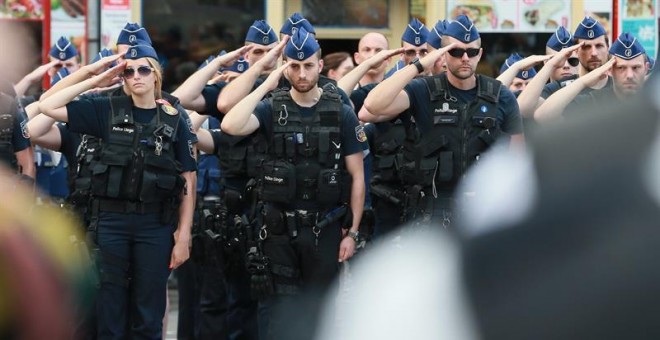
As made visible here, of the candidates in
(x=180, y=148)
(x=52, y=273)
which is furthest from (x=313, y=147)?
(x=52, y=273)

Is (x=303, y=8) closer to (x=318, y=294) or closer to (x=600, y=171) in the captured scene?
(x=318, y=294)

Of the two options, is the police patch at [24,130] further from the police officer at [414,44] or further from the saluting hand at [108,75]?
the police officer at [414,44]

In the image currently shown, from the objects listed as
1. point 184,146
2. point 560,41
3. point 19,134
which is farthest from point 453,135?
point 19,134

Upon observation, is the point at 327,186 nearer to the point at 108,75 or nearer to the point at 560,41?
the point at 108,75

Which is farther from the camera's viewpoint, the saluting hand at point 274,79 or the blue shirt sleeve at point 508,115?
the saluting hand at point 274,79

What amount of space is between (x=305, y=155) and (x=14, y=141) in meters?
2.21

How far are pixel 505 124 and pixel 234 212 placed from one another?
76.2 inches

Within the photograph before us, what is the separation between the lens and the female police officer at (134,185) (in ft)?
24.3

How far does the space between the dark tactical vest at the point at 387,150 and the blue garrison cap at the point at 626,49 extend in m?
1.51

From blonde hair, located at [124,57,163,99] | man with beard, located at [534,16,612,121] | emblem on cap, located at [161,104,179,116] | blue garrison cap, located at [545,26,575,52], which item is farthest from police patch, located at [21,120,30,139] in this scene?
blue garrison cap, located at [545,26,575,52]

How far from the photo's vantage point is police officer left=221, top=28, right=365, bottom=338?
7621 millimetres

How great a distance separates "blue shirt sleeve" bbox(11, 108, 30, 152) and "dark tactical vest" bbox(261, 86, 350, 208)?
187cm

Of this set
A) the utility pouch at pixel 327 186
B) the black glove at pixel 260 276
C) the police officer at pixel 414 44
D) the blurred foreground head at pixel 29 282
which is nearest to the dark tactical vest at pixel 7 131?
the black glove at pixel 260 276

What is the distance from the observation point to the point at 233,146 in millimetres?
8578
